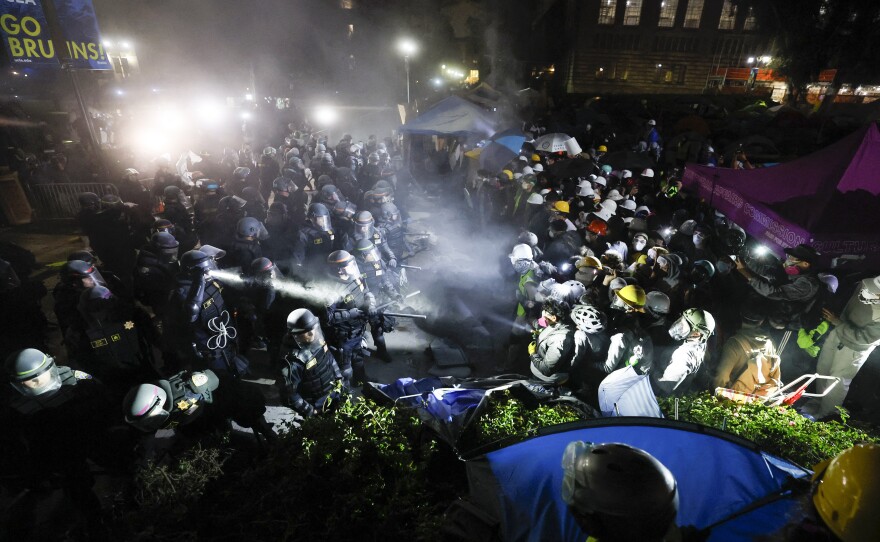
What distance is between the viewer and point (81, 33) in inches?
460

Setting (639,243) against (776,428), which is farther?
(639,243)

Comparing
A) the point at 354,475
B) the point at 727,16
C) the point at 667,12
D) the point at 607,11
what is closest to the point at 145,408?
the point at 354,475

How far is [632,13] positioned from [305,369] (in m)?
42.7

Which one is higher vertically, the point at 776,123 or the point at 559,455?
the point at 776,123

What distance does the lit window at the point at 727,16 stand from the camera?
116 feet

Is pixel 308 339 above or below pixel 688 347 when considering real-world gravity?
below

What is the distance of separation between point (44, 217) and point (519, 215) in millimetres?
15771

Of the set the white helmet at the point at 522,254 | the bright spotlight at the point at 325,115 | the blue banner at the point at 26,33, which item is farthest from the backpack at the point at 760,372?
the bright spotlight at the point at 325,115

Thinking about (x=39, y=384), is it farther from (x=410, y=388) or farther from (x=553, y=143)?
(x=553, y=143)

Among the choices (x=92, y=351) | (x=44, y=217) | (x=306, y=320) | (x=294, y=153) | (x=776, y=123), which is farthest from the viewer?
(x=776, y=123)

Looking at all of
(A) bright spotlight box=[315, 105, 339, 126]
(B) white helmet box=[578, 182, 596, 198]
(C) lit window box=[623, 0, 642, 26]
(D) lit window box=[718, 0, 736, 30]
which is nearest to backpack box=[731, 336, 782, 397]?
(B) white helmet box=[578, 182, 596, 198]

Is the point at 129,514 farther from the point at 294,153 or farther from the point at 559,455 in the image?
the point at 294,153

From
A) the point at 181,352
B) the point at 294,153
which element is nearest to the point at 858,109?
the point at 294,153

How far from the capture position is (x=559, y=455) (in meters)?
3.00
